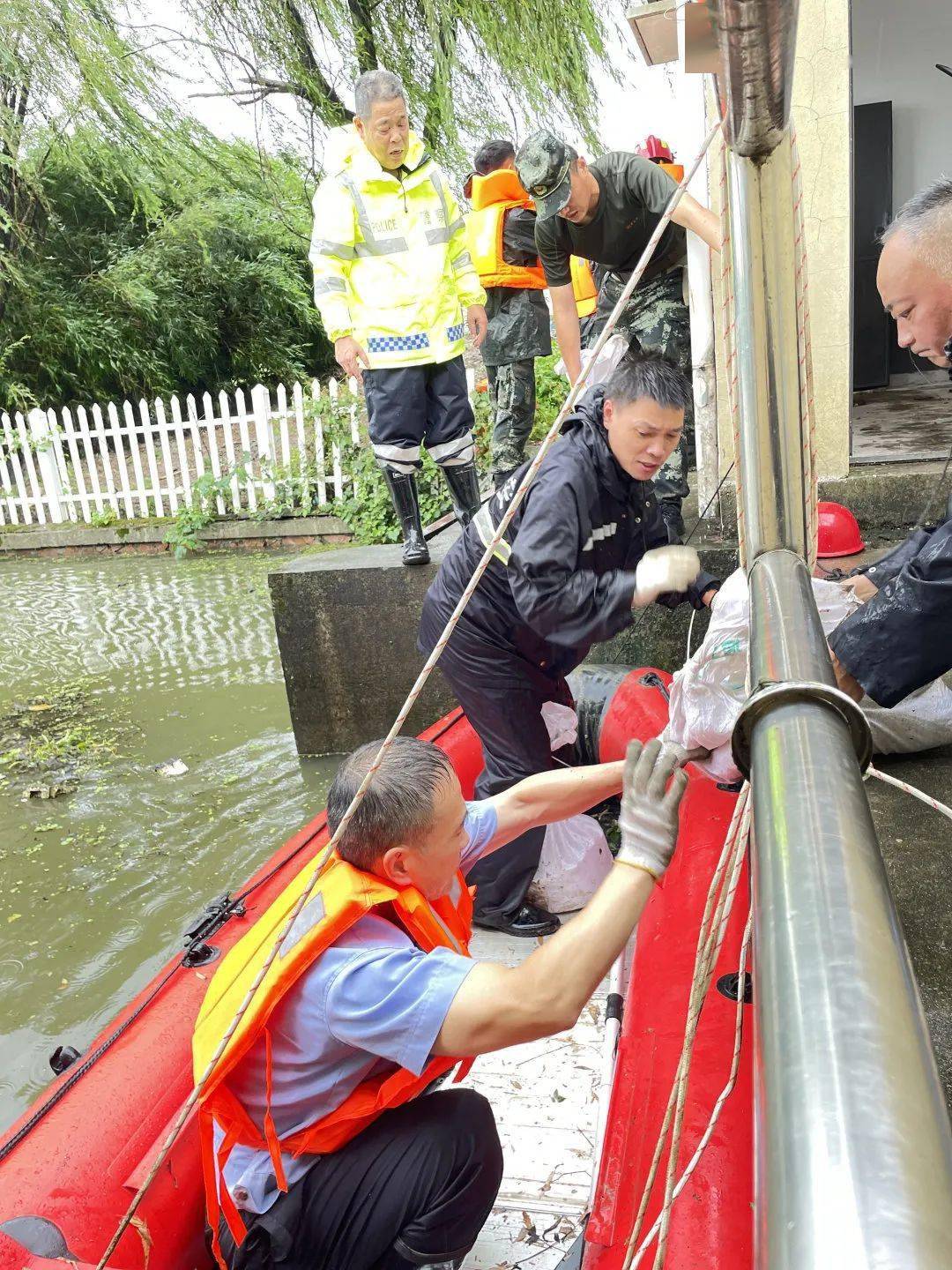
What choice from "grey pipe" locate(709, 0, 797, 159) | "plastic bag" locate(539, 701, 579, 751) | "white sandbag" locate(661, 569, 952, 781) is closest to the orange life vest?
"plastic bag" locate(539, 701, 579, 751)

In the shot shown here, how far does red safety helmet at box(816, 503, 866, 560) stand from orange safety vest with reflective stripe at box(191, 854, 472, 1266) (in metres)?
2.36

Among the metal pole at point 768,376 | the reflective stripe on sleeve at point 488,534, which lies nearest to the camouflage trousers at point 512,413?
the reflective stripe on sleeve at point 488,534

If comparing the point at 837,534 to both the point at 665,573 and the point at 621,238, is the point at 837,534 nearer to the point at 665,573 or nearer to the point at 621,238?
the point at 621,238

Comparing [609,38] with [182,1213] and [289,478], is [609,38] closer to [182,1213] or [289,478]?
[289,478]

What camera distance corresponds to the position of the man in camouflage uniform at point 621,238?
3.18 metres

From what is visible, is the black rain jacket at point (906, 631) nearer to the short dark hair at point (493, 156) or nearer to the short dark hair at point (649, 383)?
the short dark hair at point (649, 383)

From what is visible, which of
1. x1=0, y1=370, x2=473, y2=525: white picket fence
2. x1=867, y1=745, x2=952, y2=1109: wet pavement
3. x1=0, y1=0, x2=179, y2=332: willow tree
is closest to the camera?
x1=867, y1=745, x2=952, y2=1109: wet pavement

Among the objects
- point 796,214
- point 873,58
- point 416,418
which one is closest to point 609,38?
point 873,58

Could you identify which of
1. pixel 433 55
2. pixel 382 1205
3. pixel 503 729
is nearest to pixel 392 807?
pixel 382 1205

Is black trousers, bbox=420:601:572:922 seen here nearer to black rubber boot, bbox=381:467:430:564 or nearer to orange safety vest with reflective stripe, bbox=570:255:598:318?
black rubber boot, bbox=381:467:430:564

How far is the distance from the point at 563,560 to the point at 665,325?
188cm

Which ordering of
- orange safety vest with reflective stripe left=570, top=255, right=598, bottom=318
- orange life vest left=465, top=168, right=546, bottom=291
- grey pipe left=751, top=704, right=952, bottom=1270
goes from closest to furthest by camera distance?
grey pipe left=751, top=704, right=952, bottom=1270, orange life vest left=465, top=168, right=546, bottom=291, orange safety vest with reflective stripe left=570, top=255, right=598, bottom=318

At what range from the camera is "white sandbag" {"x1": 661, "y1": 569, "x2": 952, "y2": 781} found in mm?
2008

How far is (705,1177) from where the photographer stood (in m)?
1.34
